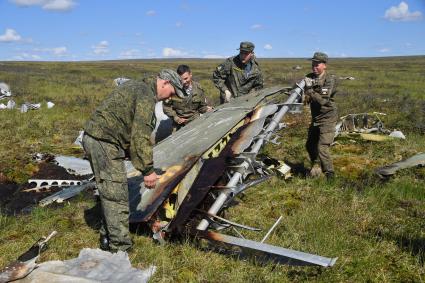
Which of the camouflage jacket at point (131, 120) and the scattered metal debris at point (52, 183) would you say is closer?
the camouflage jacket at point (131, 120)

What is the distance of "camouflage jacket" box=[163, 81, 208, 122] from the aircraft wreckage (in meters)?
1.96

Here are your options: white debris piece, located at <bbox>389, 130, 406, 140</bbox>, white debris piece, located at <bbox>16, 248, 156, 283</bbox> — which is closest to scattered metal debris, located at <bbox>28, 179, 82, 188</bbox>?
white debris piece, located at <bbox>16, 248, 156, 283</bbox>

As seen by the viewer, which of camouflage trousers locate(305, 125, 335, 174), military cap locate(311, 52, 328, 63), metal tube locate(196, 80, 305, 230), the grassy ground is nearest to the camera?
the grassy ground

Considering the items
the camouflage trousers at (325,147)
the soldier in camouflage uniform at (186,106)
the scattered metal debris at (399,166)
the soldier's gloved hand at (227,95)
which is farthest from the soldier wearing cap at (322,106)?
the soldier in camouflage uniform at (186,106)

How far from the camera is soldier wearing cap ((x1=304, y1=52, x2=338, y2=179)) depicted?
6648mm

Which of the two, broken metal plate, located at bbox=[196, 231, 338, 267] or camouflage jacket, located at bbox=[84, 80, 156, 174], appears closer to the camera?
broken metal plate, located at bbox=[196, 231, 338, 267]

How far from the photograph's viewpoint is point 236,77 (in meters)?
7.89

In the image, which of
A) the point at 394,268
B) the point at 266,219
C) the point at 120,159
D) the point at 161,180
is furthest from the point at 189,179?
the point at 394,268

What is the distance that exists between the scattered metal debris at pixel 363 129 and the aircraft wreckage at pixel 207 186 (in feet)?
15.1

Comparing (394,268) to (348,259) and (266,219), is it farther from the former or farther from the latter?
(266,219)

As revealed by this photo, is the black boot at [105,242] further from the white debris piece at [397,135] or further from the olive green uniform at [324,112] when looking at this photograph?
the white debris piece at [397,135]

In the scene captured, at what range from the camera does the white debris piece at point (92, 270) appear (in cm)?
337

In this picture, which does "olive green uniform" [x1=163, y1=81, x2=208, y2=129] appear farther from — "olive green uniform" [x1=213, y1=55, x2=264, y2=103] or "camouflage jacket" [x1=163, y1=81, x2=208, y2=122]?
"olive green uniform" [x1=213, y1=55, x2=264, y2=103]

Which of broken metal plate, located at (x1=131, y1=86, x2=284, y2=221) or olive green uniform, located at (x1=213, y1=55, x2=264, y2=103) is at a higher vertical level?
olive green uniform, located at (x1=213, y1=55, x2=264, y2=103)
